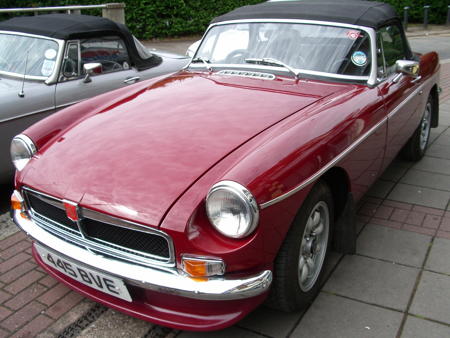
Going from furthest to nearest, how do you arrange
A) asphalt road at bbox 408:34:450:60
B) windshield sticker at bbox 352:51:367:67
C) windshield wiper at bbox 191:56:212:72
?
asphalt road at bbox 408:34:450:60 < windshield wiper at bbox 191:56:212:72 < windshield sticker at bbox 352:51:367:67

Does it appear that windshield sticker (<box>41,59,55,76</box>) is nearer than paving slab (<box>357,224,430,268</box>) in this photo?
No

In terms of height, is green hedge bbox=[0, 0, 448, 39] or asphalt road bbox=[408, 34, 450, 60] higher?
green hedge bbox=[0, 0, 448, 39]

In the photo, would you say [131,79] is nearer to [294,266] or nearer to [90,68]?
[90,68]

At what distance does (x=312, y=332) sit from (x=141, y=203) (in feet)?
3.75

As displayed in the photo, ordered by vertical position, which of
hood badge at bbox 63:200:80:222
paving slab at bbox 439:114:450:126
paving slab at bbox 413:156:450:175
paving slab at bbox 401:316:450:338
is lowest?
paving slab at bbox 439:114:450:126

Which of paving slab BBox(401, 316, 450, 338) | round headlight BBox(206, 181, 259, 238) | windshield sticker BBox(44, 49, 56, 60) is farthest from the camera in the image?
windshield sticker BBox(44, 49, 56, 60)

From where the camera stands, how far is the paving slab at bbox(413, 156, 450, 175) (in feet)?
15.5

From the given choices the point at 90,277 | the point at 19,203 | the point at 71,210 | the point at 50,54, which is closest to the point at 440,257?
the point at 90,277

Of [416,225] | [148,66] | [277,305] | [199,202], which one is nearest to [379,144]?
[416,225]

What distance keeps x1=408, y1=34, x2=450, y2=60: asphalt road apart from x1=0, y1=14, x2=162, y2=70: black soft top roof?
9637 millimetres

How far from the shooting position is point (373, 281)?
2.95 meters

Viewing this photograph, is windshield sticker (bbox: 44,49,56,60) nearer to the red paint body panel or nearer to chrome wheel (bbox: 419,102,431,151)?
the red paint body panel

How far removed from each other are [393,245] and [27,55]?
12.7ft

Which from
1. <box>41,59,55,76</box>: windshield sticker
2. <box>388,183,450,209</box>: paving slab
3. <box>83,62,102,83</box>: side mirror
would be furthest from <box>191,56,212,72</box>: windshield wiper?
<box>388,183,450,209</box>: paving slab
